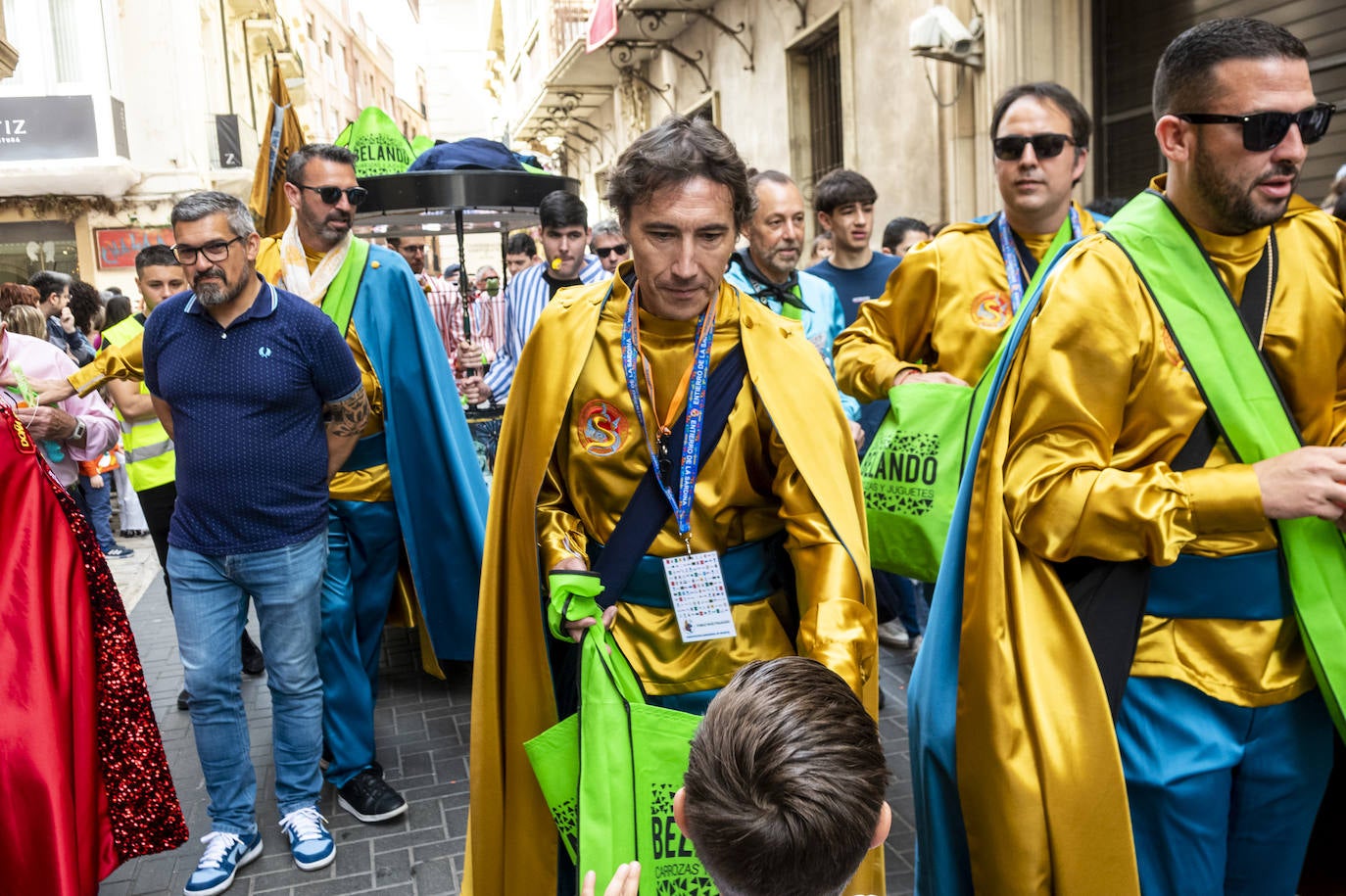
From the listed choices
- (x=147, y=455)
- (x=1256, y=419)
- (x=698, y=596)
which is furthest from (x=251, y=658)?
(x=1256, y=419)

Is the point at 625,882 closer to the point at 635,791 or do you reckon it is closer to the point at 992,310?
the point at 635,791

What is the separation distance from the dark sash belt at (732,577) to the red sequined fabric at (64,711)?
161 centimetres

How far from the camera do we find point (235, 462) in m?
3.57

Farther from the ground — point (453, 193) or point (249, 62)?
point (249, 62)

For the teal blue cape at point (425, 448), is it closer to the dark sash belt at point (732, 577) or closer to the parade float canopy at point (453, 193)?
the dark sash belt at point (732, 577)

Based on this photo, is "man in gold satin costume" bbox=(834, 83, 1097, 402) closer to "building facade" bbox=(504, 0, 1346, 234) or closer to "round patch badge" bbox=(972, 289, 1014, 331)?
"round patch badge" bbox=(972, 289, 1014, 331)

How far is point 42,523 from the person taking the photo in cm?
315

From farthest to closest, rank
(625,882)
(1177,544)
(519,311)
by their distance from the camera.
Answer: (519,311) < (1177,544) < (625,882)

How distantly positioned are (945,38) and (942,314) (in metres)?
5.65

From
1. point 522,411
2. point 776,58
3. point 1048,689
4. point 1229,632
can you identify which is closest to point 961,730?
point 1048,689

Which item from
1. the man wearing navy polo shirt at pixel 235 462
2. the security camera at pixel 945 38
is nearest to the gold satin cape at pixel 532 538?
the man wearing navy polo shirt at pixel 235 462

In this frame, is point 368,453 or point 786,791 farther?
point 368,453

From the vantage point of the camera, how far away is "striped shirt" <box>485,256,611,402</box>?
693 cm

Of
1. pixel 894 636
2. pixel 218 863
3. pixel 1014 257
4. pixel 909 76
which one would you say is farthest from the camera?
pixel 909 76
